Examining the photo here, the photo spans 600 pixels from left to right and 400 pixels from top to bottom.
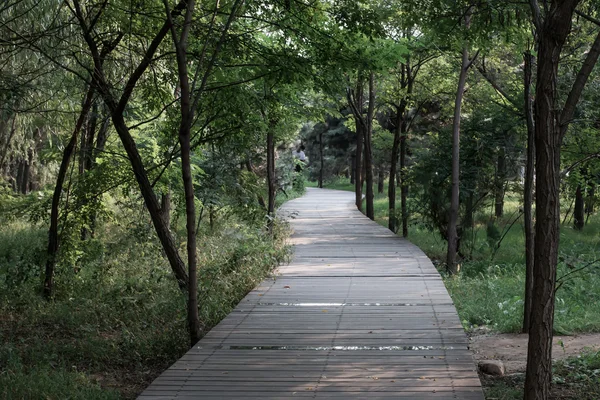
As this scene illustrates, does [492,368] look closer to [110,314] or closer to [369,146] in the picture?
[110,314]

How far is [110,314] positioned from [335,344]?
4259 millimetres

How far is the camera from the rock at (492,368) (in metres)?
6.71

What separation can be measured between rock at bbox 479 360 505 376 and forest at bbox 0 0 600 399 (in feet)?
1.57

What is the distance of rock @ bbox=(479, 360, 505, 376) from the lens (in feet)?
22.0

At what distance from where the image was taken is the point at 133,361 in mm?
7727

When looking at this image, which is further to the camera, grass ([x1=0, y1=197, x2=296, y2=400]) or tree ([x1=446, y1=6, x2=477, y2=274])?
tree ([x1=446, y1=6, x2=477, y2=274])

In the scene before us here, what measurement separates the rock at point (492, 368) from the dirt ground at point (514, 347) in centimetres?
16

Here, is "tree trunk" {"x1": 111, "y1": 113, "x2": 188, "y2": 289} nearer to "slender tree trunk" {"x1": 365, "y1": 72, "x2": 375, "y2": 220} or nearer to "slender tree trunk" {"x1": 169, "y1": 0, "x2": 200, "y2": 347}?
"slender tree trunk" {"x1": 169, "y1": 0, "x2": 200, "y2": 347}

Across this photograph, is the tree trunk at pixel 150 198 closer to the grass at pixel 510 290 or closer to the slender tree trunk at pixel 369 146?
the grass at pixel 510 290

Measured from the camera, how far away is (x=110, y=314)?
9609 mm

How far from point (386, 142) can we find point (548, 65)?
22656mm

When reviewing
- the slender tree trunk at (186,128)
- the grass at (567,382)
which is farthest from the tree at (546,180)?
the slender tree trunk at (186,128)

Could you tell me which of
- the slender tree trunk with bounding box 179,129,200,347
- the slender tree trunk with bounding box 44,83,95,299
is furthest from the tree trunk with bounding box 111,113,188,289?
the slender tree trunk with bounding box 44,83,95,299

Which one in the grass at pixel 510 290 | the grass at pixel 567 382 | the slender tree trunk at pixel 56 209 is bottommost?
the grass at pixel 510 290
